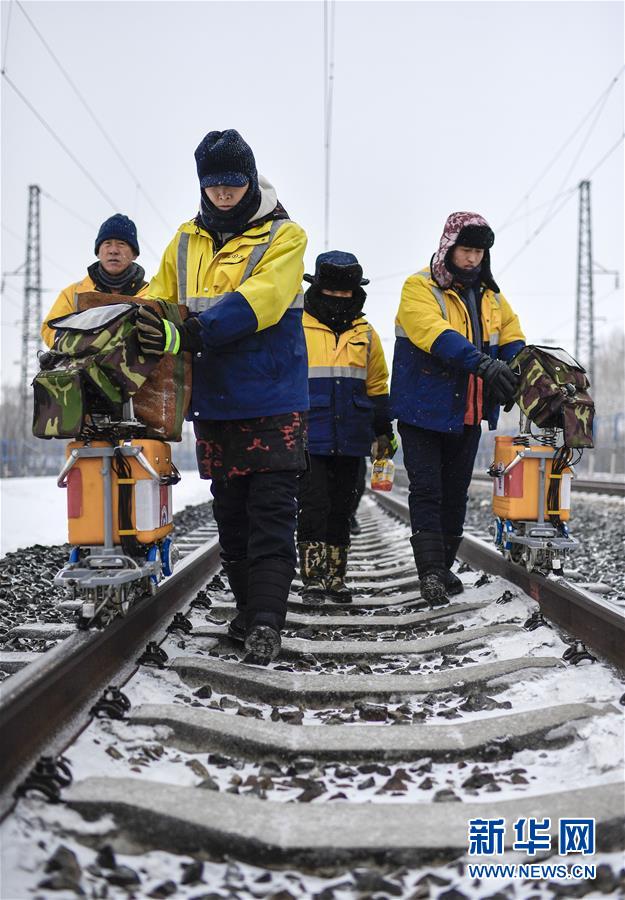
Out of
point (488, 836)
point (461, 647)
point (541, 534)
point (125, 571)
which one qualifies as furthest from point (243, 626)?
point (488, 836)

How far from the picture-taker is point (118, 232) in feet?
15.6

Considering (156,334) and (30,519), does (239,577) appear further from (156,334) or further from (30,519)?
Answer: (30,519)

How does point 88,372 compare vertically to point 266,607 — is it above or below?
above

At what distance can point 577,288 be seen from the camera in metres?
34.7

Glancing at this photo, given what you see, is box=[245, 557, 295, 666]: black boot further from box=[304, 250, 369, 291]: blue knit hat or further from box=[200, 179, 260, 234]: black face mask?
box=[304, 250, 369, 291]: blue knit hat

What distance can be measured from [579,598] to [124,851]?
213 centimetres

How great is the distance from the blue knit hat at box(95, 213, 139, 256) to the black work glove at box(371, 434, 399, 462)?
182 cm

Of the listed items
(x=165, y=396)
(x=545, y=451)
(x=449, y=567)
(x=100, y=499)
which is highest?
(x=165, y=396)

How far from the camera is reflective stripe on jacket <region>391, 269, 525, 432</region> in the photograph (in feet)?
13.9

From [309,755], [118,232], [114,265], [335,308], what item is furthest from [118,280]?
[309,755]

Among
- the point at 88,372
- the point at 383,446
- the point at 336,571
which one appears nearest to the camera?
the point at 88,372

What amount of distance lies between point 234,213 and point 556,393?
1636mm

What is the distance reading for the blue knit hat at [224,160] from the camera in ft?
10.7

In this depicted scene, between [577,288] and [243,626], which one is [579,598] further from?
[577,288]
